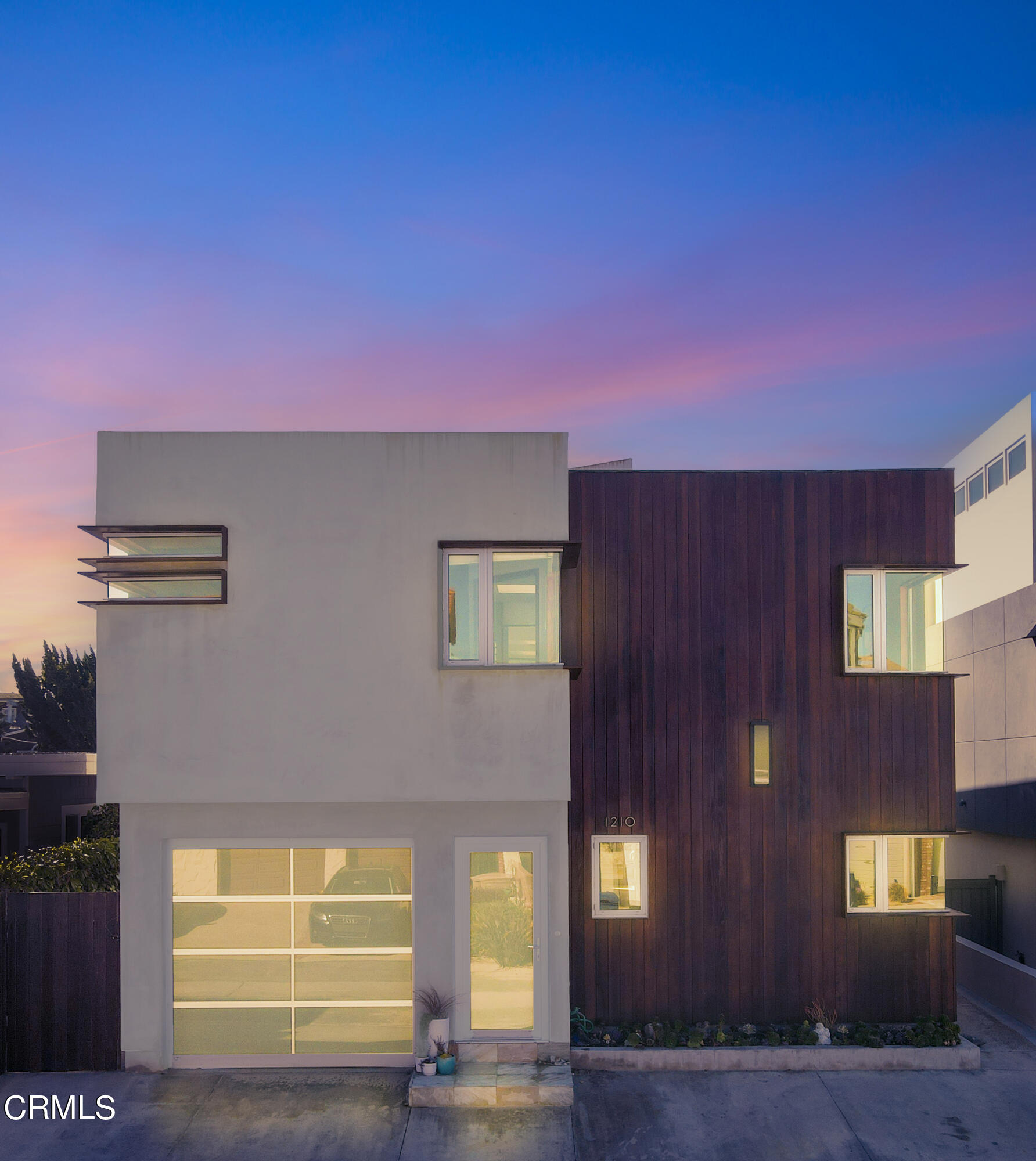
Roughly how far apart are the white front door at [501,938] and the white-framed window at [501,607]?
1.86 meters

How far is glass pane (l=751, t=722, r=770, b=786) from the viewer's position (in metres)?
7.71

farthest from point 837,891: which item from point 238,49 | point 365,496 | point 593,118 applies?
point 238,49

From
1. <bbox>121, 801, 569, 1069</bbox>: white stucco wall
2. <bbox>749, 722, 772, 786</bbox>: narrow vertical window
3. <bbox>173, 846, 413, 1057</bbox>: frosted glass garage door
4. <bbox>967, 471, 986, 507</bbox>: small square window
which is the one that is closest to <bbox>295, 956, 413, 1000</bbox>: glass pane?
<bbox>173, 846, 413, 1057</bbox>: frosted glass garage door

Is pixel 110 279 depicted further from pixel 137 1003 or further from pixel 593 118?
pixel 137 1003

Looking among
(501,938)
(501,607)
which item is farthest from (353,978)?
(501,607)

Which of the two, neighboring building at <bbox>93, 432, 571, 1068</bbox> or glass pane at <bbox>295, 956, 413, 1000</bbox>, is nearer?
neighboring building at <bbox>93, 432, 571, 1068</bbox>

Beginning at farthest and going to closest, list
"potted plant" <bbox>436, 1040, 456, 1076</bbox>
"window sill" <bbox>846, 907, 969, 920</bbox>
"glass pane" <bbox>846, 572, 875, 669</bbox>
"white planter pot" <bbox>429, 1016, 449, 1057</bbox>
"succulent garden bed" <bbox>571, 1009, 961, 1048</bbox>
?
"glass pane" <bbox>846, 572, 875, 669</bbox>, "window sill" <bbox>846, 907, 969, 920</bbox>, "succulent garden bed" <bbox>571, 1009, 961, 1048</bbox>, "white planter pot" <bbox>429, 1016, 449, 1057</bbox>, "potted plant" <bbox>436, 1040, 456, 1076</bbox>

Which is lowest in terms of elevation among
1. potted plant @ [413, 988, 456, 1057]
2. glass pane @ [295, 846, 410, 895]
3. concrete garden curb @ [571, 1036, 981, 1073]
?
concrete garden curb @ [571, 1036, 981, 1073]

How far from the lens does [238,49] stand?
29.9ft

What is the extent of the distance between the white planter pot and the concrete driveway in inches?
16.3

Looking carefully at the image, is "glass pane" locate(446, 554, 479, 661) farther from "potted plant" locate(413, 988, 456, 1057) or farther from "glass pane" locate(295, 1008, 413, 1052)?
"glass pane" locate(295, 1008, 413, 1052)

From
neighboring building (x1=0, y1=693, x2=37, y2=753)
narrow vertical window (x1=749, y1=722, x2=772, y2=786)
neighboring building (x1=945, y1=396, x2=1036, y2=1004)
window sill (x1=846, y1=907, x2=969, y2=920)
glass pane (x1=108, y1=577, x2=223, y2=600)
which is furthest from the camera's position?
neighboring building (x1=0, y1=693, x2=37, y2=753)

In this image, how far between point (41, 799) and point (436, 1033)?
38.0 feet

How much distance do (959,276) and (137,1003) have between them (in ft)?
50.1
